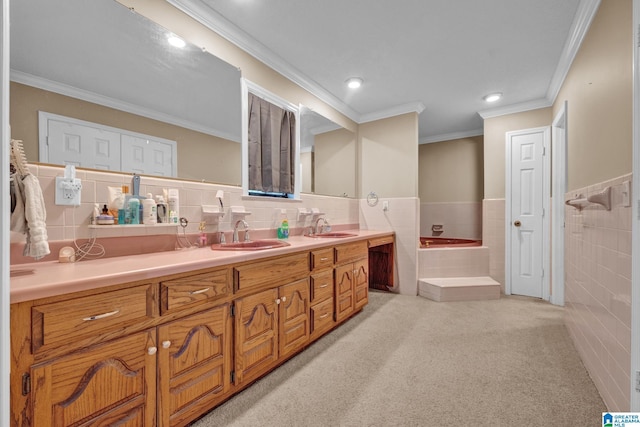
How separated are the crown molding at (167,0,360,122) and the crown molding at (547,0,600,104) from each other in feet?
6.87

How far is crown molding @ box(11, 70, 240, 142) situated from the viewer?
3.94 ft

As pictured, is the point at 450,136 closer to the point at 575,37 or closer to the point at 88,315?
the point at 575,37

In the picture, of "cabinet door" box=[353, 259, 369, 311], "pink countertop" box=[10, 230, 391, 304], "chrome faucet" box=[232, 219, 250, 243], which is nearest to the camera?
Result: "pink countertop" box=[10, 230, 391, 304]

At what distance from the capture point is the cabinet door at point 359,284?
2596mm

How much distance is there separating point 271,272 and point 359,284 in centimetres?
128

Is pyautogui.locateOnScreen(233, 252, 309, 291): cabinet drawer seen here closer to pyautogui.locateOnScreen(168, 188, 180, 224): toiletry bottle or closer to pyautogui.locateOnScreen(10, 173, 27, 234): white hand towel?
pyautogui.locateOnScreen(168, 188, 180, 224): toiletry bottle

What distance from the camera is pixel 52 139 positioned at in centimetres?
126

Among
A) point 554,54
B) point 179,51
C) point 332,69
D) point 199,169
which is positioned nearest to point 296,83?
point 332,69

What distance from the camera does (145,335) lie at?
1.07m

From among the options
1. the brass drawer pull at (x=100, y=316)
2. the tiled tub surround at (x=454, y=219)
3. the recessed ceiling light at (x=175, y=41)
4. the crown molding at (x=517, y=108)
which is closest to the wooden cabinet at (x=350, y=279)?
the brass drawer pull at (x=100, y=316)

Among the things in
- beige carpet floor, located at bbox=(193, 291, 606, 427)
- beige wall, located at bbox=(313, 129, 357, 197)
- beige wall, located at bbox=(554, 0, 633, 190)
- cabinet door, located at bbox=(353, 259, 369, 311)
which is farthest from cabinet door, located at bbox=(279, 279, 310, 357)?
beige wall, located at bbox=(554, 0, 633, 190)

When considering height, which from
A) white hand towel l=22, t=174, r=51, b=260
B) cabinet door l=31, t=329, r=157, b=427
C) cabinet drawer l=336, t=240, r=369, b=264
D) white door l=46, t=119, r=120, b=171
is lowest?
cabinet door l=31, t=329, r=157, b=427

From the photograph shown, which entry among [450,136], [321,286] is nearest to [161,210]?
[321,286]

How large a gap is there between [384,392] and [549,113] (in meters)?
3.65
